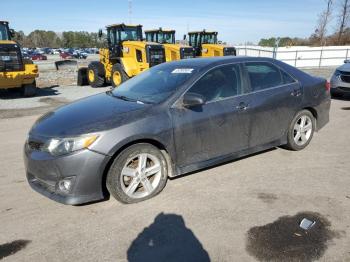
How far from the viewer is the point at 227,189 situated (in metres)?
4.42

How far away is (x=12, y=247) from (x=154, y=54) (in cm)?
1234

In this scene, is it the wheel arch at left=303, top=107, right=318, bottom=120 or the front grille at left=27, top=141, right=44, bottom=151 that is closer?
the front grille at left=27, top=141, right=44, bottom=151

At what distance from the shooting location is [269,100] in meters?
5.14

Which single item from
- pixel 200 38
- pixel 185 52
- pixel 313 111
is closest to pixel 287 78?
pixel 313 111

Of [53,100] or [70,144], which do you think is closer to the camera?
[70,144]

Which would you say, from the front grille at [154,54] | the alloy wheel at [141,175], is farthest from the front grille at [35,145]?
the front grille at [154,54]

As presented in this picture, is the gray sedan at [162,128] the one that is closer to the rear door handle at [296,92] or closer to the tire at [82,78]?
the rear door handle at [296,92]

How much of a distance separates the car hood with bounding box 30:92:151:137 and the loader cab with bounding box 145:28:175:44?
14077mm

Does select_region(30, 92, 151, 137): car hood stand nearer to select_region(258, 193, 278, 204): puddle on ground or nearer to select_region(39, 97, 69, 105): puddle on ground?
select_region(258, 193, 278, 204): puddle on ground

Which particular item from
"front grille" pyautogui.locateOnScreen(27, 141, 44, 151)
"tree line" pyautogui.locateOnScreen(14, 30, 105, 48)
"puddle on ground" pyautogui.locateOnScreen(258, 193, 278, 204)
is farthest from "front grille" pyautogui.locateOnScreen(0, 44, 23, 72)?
"tree line" pyautogui.locateOnScreen(14, 30, 105, 48)

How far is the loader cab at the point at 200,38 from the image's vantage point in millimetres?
19688

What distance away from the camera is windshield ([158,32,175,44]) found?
1811 centimetres

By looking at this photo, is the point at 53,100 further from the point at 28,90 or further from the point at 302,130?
the point at 302,130

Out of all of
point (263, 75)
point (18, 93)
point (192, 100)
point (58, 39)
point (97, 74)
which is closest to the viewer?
point (192, 100)
